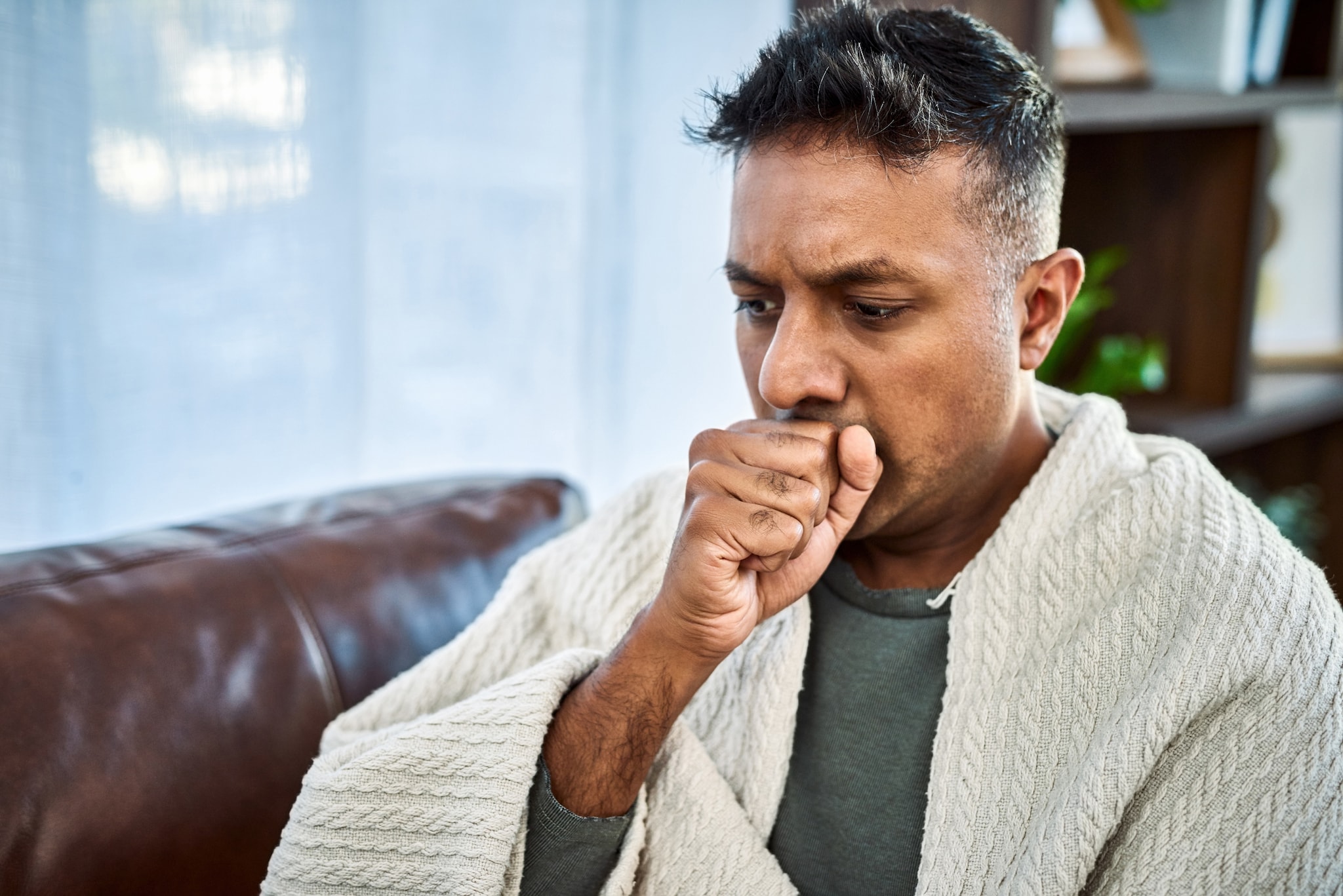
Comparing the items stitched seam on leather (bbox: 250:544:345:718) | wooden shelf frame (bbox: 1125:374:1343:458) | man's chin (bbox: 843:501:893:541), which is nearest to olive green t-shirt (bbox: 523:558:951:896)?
man's chin (bbox: 843:501:893:541)

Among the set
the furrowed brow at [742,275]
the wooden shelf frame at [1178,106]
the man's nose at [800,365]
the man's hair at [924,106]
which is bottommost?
the man's nose at [800,365]

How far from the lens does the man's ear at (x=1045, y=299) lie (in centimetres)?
116

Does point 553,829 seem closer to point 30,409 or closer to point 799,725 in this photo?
point 799,725

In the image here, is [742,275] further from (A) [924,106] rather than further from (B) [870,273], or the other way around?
(A) [924,106]

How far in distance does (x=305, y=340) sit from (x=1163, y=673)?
4.08ft

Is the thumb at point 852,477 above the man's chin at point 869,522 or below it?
above

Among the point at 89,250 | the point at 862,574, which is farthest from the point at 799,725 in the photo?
the point at 89,250

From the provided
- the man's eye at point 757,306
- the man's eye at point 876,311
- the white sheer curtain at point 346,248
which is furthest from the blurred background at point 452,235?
the man's eye at point 876,311

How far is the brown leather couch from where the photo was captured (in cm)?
95

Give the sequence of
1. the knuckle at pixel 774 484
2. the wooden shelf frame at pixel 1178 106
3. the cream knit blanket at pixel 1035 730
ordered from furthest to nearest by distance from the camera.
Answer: the wooden shelf frame at pixel 1178 106 → the knuckle at pixel 774 484 → the cream knit blanket at pixel 1035 730

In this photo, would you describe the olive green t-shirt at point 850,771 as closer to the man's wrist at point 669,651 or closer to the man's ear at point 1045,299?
the man's wrist at point 669,651

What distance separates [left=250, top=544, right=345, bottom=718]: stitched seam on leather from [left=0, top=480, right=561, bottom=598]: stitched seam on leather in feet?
0.19

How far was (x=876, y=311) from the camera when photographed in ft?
3.45

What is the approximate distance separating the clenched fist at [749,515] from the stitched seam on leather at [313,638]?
1.41ft
